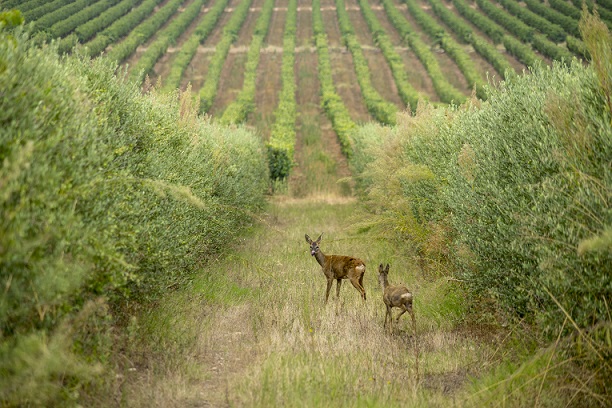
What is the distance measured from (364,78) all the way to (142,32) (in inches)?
1146

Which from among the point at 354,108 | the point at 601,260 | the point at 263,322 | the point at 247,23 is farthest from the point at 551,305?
the point at 247,23

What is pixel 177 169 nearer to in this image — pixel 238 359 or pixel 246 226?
pixel 238 359

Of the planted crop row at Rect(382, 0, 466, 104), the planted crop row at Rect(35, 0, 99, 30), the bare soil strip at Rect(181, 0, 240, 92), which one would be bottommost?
the bare soil strip at Rect(181, 0, 240, 92)

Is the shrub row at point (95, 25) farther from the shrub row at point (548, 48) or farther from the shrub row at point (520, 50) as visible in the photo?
the shrub row at point (548, 48)

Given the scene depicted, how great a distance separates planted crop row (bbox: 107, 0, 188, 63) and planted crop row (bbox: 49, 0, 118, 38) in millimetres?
5023

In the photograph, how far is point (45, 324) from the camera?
6434mm

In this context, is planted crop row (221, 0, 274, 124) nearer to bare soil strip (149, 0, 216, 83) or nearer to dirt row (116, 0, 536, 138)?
dirt row (116, 0, 536, 138)

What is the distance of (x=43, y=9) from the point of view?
68125mm

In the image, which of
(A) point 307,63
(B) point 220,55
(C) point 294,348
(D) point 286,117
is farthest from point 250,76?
(C) point 294,348

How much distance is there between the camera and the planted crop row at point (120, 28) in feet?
207

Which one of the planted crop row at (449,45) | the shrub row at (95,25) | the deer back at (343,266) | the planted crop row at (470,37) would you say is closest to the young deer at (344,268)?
the deer back at (343,266)

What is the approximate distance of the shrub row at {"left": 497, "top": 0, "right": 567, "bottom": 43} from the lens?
66.7 m

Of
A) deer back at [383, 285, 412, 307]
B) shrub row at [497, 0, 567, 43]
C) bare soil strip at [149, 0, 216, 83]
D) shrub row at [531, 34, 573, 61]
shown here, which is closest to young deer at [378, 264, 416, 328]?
deer back at [383, 285, 412, 307]

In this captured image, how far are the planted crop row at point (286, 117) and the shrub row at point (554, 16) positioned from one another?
1237 inches
